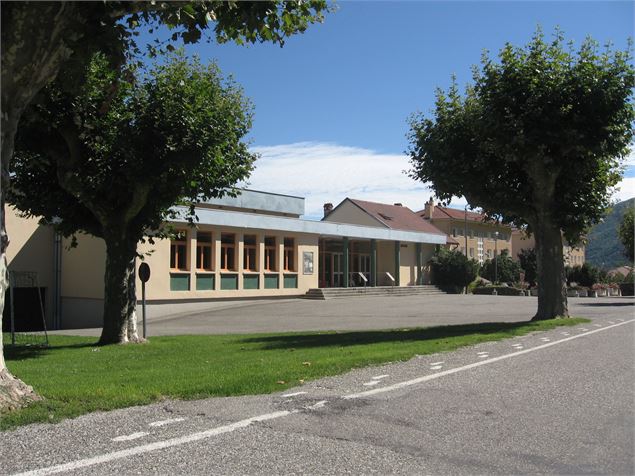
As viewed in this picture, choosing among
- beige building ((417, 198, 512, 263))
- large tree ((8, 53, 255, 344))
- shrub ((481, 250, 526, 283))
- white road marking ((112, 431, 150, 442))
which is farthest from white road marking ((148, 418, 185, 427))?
beige building ((417, 198, 512, 263))

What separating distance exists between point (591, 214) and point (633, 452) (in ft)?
51.2

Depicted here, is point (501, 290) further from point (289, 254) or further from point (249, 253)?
point (249, 253)

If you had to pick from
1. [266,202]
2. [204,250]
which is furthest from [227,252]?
[266,202]

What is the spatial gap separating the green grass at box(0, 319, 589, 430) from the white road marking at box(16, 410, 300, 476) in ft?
4.70

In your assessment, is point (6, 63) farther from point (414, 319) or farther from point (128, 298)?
point (414, 319)

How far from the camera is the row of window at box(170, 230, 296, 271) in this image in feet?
104

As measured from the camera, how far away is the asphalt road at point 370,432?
4.83 meters

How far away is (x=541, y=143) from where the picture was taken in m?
17.5

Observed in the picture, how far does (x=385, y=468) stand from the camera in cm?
477

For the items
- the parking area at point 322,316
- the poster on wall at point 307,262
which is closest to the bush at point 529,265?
the poster on wall at point 307,262

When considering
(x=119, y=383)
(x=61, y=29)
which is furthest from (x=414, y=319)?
(x=61, y=29)

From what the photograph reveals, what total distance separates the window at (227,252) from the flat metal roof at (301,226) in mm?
1023

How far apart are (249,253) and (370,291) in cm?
1150

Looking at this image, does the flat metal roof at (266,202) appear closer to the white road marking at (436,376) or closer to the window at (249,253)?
the window at (249,253)
